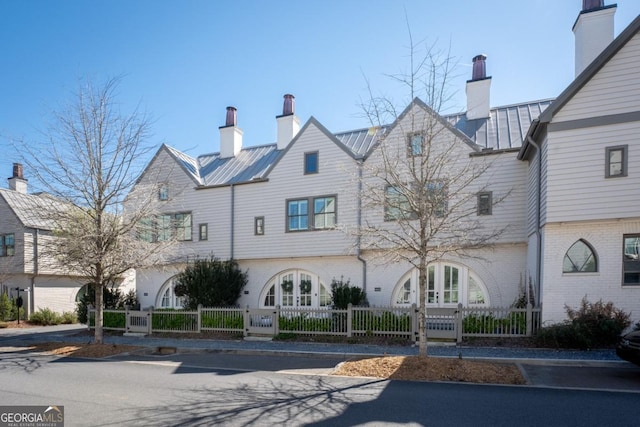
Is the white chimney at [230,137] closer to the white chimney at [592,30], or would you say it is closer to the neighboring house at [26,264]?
the neighboring house at [26,264]

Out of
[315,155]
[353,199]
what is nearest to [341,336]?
[353,199]

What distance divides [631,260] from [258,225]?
1360 centimetres

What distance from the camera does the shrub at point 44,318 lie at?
21438 mm

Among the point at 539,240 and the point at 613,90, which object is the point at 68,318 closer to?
the point at 539,240

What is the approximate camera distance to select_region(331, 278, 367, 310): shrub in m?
14.6

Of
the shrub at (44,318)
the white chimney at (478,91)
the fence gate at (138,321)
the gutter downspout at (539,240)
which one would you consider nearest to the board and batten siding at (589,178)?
the gutter downspout at (539,240)

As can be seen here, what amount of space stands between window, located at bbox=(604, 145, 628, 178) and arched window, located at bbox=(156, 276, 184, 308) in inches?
734

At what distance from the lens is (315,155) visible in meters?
16.8

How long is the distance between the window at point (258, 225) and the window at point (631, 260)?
13.2 meters

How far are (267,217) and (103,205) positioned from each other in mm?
6873

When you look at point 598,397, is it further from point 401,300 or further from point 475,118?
point 475,118

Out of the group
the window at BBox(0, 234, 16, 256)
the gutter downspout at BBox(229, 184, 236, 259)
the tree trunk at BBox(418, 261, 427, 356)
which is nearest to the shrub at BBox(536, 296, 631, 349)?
the tree trunk at BBox(418, 261, 427, 356)

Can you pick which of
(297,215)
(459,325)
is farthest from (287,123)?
(459,325)

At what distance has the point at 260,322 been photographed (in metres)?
14.1
